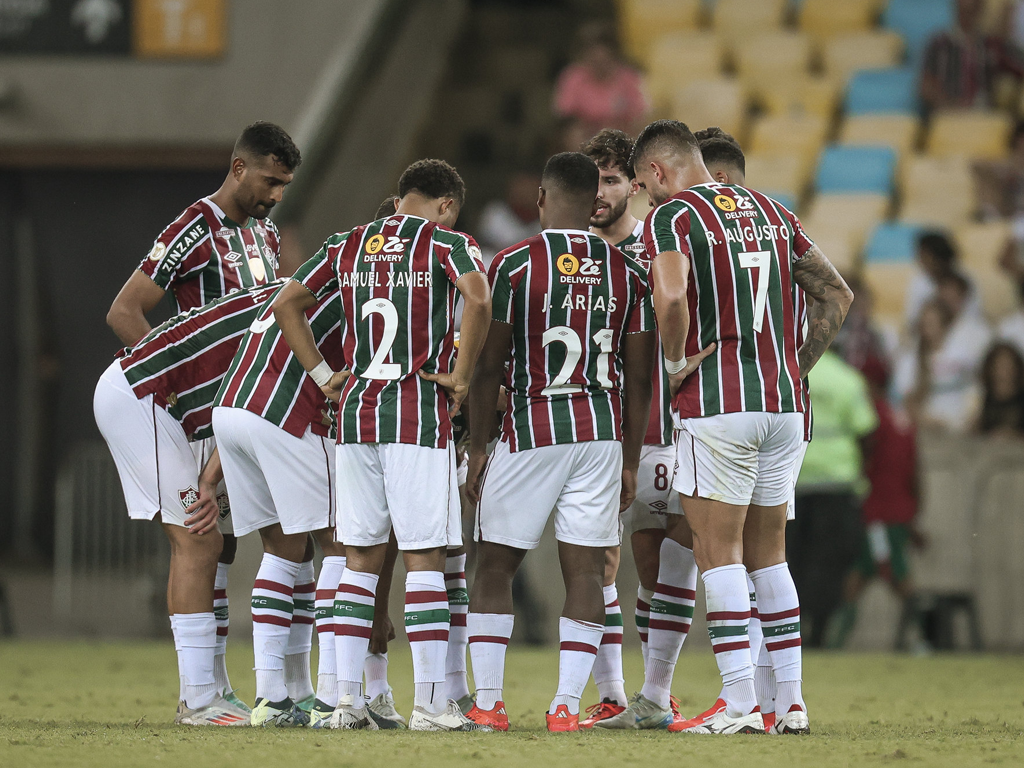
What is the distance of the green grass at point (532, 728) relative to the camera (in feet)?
14.9

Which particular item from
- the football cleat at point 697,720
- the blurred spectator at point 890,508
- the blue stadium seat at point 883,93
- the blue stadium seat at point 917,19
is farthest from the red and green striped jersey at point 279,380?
the blue stadium seat at point 917,19

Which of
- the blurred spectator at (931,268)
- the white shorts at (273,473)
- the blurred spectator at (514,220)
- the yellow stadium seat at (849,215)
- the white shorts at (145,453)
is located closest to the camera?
the white shorts at (273,473)

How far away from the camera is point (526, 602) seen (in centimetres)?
1013

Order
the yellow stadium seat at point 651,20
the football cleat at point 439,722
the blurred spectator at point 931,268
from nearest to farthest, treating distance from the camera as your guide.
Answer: the football cleat at point 439,722, the blurred spectator at point 931,268, the yellow stadium seat at point 651,20

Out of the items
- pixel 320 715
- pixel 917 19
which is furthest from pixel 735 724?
pixel 917 19

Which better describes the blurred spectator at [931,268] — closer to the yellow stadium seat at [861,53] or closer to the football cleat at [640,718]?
the yellow stadium seat at [861,53]

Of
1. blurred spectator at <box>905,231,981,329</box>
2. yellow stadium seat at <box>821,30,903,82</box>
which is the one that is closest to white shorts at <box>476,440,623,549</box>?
blurred spectator at <box>905,231,981,329</box>

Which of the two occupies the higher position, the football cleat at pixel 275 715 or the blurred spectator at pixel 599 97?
the blurred spectator at pixel 599 97

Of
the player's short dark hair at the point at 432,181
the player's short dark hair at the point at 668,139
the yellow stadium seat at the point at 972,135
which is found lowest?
the player's short dark hair at the point at 432,181

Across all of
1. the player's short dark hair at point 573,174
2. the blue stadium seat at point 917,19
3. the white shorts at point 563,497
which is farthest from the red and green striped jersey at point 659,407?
the blue stadium seat at point 917,19

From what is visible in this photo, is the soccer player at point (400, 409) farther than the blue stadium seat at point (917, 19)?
No

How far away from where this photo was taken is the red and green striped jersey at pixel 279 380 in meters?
5.65

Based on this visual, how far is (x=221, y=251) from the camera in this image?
245 inches

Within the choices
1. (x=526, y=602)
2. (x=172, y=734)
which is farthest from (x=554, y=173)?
(x=526, y=602)
